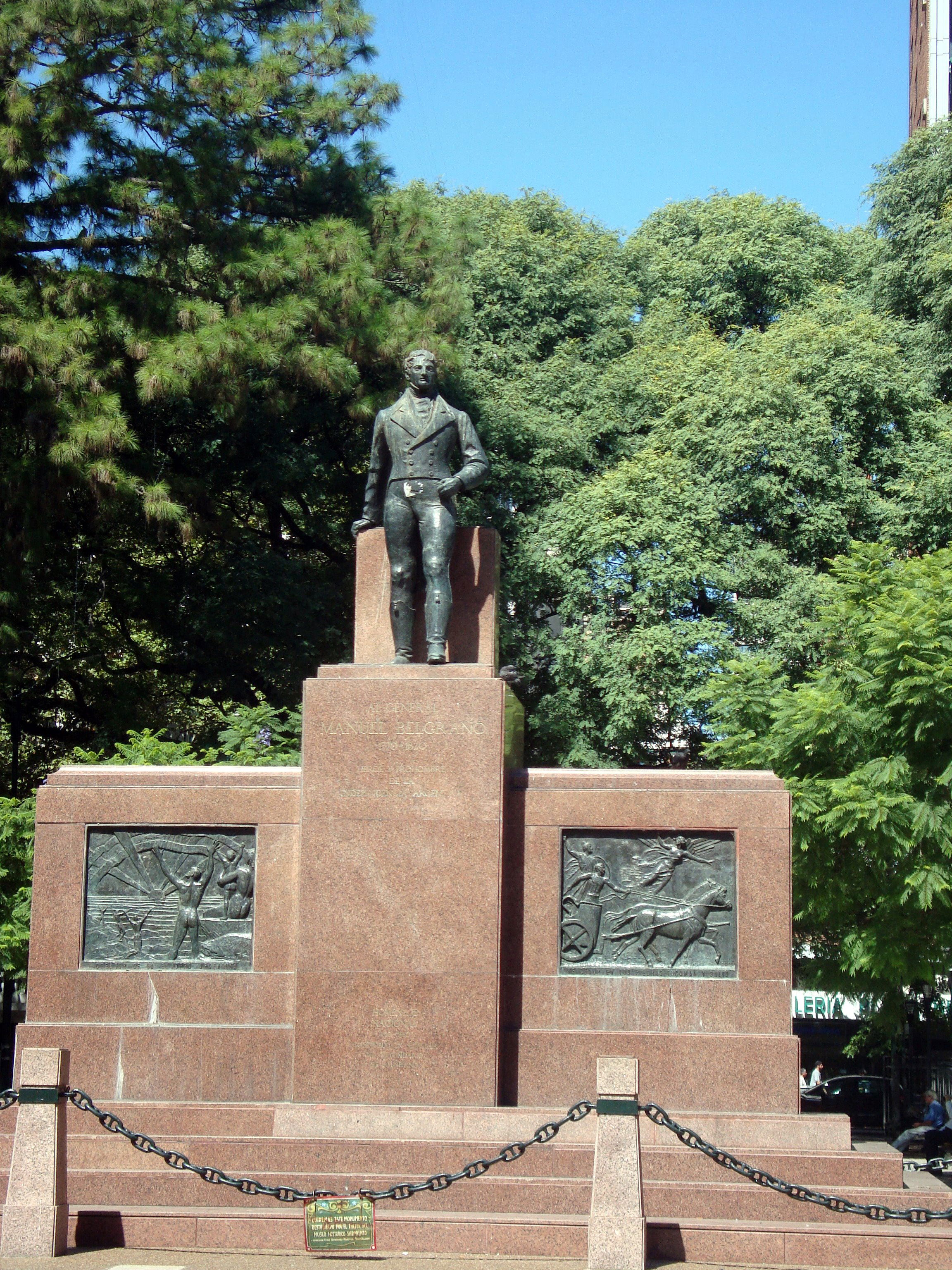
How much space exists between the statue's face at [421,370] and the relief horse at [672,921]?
4.83 metres

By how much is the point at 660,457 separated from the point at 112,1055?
64.2 ft

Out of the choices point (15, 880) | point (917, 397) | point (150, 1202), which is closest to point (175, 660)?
point (15, 880)

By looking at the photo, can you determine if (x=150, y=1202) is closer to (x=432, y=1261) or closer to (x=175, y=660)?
(x=432, y=1261)

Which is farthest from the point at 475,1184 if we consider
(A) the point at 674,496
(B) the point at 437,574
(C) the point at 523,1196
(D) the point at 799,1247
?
(A) the point at 674,496

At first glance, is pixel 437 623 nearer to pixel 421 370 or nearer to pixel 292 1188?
pixel 421 370

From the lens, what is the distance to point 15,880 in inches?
895

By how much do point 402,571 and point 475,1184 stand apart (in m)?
5.05

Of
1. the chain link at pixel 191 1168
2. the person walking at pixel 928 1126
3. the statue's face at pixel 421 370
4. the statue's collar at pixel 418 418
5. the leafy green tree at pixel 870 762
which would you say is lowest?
the person walking at pixel 928 1126

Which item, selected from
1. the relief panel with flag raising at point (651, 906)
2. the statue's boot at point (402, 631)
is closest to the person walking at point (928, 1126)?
the relief panel with flag raising at point (651, 906)

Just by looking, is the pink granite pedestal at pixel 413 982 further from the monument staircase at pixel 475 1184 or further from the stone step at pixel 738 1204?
the stone step at pixel 738 1204

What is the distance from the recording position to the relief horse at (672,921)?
12.6 metres

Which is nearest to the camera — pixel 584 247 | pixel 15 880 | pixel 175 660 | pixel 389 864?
pixel 389 864

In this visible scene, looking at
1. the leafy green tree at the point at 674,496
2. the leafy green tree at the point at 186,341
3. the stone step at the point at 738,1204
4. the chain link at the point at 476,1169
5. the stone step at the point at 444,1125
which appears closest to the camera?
the chain link at the point at 476,1169

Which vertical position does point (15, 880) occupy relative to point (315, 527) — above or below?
below
